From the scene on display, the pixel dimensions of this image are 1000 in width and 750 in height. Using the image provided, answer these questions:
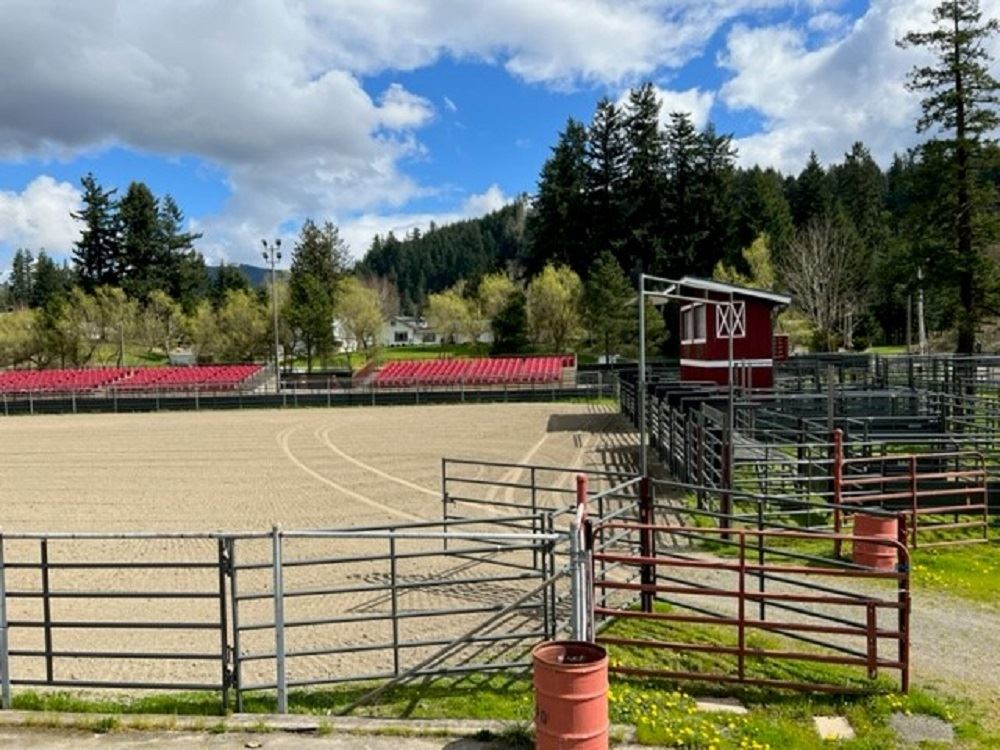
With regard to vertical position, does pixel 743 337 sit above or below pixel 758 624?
above

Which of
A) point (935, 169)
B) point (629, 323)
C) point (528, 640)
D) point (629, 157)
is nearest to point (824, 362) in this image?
point (935, 169)

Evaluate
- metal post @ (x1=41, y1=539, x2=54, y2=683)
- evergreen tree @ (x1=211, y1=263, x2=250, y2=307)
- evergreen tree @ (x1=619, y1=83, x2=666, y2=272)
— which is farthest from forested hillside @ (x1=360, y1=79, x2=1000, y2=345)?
metal post @ (x1=41, y1=539, x2=54, y2=683)

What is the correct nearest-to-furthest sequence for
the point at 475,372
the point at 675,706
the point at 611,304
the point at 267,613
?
the point at 675,706, the point at 267,613, the point at 475,372, the point at 611,304

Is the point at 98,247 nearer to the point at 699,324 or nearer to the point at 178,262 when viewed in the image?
the point at 178,262

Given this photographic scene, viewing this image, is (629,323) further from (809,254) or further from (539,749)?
(539,749)

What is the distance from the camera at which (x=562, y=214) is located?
78.2 m

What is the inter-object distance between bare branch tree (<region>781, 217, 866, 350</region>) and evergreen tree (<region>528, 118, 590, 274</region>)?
2188cm

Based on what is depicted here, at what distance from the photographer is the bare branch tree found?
5400cm

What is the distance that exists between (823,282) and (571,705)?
179ft

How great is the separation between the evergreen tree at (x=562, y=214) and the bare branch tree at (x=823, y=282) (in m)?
21.9

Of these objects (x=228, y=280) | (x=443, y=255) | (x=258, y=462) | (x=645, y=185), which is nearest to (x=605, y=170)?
(x=645, y=185)

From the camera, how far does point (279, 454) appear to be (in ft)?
77.9

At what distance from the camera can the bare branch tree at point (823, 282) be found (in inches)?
2126

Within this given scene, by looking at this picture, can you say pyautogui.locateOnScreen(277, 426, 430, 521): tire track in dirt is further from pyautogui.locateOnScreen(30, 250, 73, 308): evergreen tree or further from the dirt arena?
pyautogui.locateOnScreen(30, 250, 73, 308): evergreen tree
